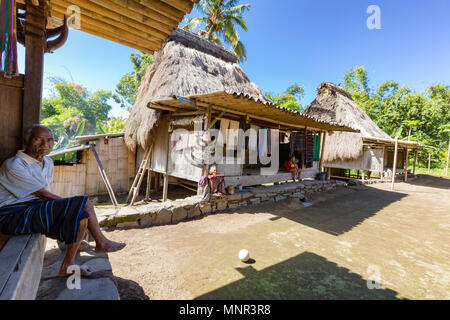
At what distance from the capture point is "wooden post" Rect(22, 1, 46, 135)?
2238 mm

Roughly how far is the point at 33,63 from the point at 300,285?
14.3 ft

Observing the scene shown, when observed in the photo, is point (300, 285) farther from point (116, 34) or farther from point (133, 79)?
point (133, 79)

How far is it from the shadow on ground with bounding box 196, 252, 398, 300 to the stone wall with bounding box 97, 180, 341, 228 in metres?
2.40

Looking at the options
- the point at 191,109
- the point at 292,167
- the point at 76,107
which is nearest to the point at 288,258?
the point at 191,109

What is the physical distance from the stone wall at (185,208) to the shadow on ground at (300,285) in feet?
7.86

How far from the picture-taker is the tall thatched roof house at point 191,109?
→ 623 cm

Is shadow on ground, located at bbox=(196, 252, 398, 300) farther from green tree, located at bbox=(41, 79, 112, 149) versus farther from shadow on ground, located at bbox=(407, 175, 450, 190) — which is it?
green tree, located at bbox=(41, 79, 112, 149)

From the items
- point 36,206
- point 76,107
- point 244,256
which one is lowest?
point 244,256

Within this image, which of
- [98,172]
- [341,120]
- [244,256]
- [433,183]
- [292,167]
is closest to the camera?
[244,256]

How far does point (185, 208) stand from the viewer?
5.04m

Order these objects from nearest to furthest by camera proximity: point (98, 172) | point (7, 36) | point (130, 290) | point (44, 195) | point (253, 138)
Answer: point (7, 36) → point (44, 195) → point (130, 290) → point (253, 138) → point (98, 172)

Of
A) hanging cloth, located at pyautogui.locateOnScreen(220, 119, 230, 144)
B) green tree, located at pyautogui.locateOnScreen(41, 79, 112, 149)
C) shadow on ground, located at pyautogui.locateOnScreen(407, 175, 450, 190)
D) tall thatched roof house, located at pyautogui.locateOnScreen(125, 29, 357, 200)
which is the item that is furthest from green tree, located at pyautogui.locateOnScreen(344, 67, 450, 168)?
green tree, located at pyautogui.locateOnScreen(41, 79, 112, 149)
